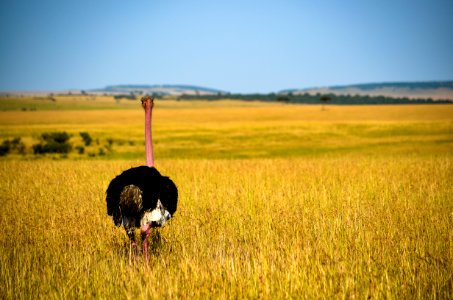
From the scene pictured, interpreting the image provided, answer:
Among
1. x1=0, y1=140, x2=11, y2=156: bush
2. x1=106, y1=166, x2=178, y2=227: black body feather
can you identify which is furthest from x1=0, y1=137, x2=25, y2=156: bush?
x1=106, y1=166, x2=178, y2=227: black body feather

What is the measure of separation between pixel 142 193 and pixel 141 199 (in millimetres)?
78

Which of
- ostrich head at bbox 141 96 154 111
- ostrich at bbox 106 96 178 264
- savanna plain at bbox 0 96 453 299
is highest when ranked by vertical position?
ostrich head at bbox 141 96 154 111

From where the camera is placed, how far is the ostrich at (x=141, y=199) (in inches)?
212

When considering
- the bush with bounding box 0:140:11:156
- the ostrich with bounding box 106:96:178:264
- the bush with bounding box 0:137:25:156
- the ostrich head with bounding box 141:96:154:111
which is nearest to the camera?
the ostrich with bounding box 106:96:178:264

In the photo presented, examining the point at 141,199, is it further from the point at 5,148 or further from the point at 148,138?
the point at 5,148

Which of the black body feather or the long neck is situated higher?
the long neck

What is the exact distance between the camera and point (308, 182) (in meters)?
13.5

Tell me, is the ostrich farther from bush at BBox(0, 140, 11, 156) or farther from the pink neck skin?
bush at BBox(0, 140, 11, 156)

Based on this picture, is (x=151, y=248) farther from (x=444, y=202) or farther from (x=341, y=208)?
(x=444, y=202)

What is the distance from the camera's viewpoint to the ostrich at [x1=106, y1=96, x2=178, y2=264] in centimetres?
538

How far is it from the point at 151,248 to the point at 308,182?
7398 millimetres

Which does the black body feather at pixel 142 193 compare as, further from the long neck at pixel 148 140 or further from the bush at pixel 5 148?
the bush at pixel 5 148

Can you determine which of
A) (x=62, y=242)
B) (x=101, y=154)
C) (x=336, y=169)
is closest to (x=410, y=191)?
(x=336, y=169)

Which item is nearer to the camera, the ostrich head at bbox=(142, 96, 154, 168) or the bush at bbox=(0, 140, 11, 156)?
the ostrich head at bbox=(142, 96, 154, 168)
